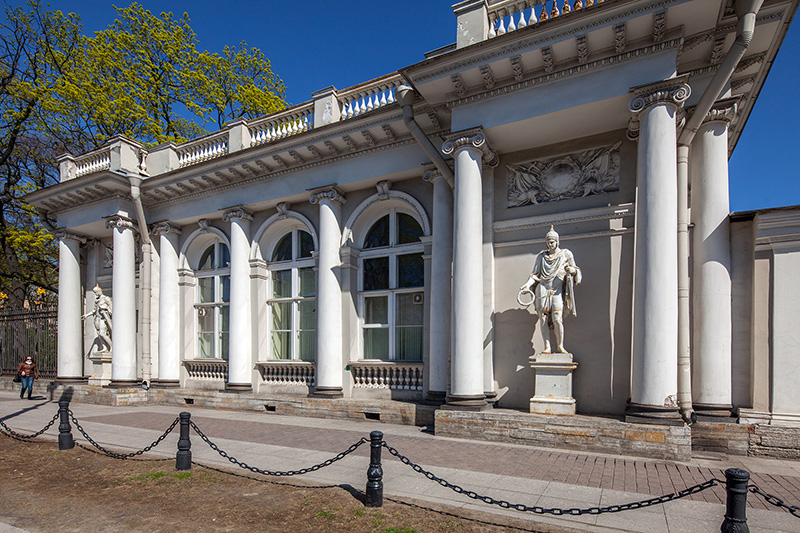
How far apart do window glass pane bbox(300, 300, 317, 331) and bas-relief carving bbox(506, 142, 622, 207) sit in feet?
20.8

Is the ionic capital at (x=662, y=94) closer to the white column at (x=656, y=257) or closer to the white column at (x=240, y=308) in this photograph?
the white column at (x=656, y=257)

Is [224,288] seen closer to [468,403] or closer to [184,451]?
[184,451]

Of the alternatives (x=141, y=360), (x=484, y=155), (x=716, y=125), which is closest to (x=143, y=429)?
(x=141, y=360)

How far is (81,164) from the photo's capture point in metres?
16.8

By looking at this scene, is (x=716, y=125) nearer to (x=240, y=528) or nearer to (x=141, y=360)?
(x=240, y=528)

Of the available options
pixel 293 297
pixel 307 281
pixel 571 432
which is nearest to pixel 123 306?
pixel 293 297

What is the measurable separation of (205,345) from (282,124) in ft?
24.6

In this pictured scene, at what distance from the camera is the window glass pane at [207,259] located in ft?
51.6

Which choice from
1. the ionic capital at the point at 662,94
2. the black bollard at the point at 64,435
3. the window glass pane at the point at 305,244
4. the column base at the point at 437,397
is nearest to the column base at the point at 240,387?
the window glass pane at the point at 305,244

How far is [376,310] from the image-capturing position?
12297 millimetres

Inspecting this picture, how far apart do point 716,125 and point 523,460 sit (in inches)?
274

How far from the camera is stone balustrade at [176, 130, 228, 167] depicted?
14461 millimetres

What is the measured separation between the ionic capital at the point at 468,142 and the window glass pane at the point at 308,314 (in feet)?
19.7

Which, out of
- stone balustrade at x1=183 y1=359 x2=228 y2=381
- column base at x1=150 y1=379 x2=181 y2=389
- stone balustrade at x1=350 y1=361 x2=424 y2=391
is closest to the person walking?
column base at x1=150 y1=379 x2=181 y2=389
